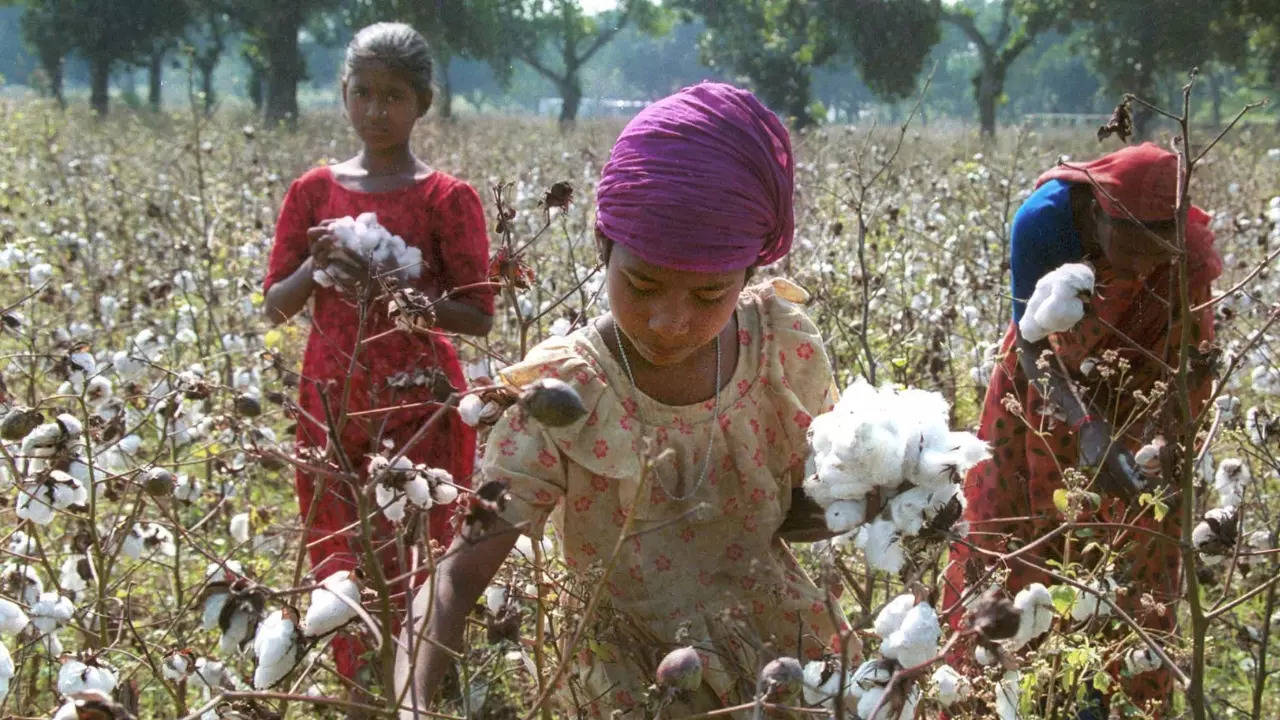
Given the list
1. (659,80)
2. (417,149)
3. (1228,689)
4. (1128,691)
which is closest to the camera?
(1128,691)

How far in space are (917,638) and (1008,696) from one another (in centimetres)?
41

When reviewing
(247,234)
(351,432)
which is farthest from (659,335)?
(247,234)

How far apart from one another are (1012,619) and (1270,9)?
23.5 meters

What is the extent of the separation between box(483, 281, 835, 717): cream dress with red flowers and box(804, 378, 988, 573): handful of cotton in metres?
0.35

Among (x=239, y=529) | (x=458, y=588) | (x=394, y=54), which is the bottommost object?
(x=239, y=529)

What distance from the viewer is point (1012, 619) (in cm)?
91

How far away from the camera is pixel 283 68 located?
90.0ft

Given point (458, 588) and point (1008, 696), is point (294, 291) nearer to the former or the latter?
point (458, 588)

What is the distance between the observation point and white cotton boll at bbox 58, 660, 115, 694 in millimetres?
1209

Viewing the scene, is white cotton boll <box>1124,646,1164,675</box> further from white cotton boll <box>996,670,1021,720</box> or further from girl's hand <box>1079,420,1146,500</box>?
girl's hand <box>1079,420,1146,500</box>

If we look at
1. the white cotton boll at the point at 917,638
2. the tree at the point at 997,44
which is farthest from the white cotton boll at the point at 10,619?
the tree at the point at 997,44

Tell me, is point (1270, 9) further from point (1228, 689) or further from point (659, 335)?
point (659, 335)

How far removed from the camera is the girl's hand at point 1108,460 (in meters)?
1.83

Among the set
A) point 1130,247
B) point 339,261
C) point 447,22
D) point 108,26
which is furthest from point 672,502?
point 108,26
